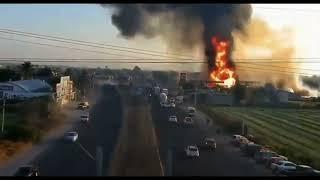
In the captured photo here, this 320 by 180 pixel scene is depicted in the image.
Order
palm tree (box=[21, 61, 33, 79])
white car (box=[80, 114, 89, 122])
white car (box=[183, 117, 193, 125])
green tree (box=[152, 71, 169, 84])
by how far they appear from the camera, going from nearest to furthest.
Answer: white car (box=[183, 117, 193, 125]), white car (box=[80, 114, 89, 122]), green tree (box=[152, 71, 169, 84]), palm tree (box=[21, 61, 33, 79])

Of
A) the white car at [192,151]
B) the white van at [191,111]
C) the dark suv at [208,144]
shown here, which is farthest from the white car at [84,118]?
the white car at [192,151]

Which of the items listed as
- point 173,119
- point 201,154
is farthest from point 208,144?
point 173,119

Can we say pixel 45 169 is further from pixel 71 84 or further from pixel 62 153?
pixel 71 84

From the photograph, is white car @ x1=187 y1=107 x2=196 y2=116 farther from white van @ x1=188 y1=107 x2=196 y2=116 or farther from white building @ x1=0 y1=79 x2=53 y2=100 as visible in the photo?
white building @ x1=0 y1=79 x2=53 y2=100

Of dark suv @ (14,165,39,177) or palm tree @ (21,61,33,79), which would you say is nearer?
dark suv @ (14,165,39,177)

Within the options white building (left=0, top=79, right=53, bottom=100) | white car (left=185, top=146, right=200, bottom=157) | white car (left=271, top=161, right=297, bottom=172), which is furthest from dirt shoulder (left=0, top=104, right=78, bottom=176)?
white building (left=0, top=79, right=53, bottom=100)

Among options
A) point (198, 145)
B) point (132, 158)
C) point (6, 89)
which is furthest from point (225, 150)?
point (6, 89)

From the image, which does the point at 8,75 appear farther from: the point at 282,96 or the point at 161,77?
the point at 282,96
